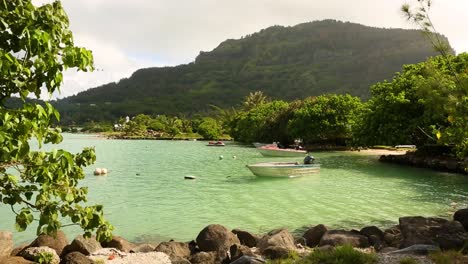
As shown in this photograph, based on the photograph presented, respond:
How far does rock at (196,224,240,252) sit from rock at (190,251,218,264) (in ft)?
2.24

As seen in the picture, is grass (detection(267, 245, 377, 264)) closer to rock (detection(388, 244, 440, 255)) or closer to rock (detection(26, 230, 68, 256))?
rock (detection(388, 244, 440, 255))

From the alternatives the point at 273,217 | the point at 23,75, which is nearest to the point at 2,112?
the point at 23,75

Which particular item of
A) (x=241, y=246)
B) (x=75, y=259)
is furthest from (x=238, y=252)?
(x=75, y=259)

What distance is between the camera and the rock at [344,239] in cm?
1381

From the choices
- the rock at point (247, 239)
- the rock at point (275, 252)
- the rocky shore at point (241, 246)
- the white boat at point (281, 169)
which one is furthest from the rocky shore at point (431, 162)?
the rock at point (275, 252)

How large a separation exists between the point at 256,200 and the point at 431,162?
27.6 m

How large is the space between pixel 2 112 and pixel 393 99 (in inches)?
1798

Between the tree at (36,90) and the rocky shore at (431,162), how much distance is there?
38.4 meters

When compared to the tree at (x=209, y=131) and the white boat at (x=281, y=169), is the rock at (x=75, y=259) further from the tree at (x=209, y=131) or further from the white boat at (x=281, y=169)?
the tree at (x=209, y=131)

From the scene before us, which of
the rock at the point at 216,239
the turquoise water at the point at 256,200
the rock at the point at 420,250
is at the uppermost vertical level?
the rock at the point at 420,250

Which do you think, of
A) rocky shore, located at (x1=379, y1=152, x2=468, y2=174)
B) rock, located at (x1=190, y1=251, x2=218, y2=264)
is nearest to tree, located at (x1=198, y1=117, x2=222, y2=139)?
rocky shore, located at (x1=379, y1=152, x2=468, y2=174)

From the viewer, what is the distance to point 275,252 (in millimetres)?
11898

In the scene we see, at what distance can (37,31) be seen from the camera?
477 centimetres

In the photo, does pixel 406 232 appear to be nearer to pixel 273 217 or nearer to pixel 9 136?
pixel 273 217
